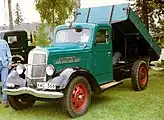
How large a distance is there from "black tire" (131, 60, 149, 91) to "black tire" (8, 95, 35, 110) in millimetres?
2814

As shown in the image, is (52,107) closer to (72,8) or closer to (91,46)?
(91,46)

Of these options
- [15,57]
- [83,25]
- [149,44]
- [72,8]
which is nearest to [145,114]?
[83,25]

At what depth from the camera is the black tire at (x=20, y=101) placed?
23.3ft

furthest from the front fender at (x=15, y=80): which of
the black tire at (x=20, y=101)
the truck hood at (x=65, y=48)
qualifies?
the truck hood at (x=65, y=48)

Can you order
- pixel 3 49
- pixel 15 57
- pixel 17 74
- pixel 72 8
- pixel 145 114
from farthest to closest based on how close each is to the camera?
pixel 72 8
pixel 15 57
pixel 3 49
pixel 17 74
pixel 145 114

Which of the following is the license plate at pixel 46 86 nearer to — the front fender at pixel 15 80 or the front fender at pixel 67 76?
the front fender at pixel 67 76

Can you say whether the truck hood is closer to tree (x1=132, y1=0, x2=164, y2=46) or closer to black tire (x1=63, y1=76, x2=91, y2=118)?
black tire (x1=63, y1=76, x2=91, y2=118)

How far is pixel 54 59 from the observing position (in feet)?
21.7

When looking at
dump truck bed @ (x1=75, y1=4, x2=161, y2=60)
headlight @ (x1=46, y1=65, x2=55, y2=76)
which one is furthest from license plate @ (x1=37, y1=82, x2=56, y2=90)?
dump truck bed @ (x1=75, y1=4, x2=161, y2=60)

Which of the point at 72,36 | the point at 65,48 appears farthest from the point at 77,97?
the point at 72,36

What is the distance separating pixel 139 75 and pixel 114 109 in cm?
212

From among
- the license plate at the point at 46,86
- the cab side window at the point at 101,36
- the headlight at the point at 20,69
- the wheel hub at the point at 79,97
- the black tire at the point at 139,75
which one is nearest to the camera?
the license plate at the point at 46,86

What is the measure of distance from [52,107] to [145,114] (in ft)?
7.16

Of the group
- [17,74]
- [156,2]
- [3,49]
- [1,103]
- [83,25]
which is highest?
[156,2]
